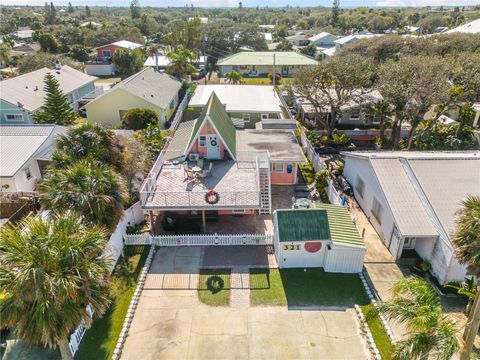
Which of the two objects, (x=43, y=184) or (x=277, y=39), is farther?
(x=277, y=39)

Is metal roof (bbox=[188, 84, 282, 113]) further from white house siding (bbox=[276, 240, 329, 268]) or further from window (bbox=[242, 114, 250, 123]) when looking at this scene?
white house siding (bbox=[276, 240, 329, 268])

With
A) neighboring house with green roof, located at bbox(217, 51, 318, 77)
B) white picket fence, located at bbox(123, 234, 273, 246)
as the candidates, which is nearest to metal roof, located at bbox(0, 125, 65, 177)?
white picket fence, located at bbox(123, 234, 273, 246)

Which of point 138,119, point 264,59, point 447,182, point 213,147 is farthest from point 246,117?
point 264,59

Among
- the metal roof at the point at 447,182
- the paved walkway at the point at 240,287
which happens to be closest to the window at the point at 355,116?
the metal roof at the point at 447,182

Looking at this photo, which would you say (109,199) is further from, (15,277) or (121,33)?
(121,33)

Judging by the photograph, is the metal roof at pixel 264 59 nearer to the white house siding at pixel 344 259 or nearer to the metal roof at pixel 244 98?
the metal roof at pixel 244 98

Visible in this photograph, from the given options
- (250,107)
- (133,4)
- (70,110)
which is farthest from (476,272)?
(133,4)
